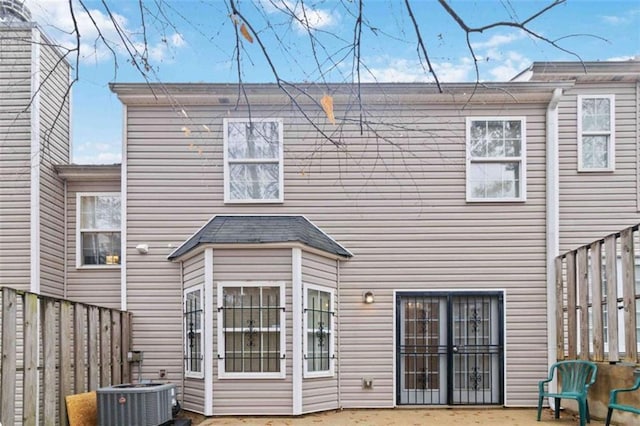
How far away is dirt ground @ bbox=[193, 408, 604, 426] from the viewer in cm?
751

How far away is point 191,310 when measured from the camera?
8.49 metres

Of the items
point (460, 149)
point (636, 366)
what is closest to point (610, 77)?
point (460, 149)

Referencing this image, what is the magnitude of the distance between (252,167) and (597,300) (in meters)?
5.13

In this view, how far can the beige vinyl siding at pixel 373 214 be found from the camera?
8.66 metres

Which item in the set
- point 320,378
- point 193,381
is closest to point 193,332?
point 193,381

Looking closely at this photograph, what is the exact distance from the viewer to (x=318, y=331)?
8.33 m

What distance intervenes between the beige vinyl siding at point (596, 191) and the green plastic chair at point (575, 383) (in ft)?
6.14

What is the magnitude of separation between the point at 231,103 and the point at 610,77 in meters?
5.91

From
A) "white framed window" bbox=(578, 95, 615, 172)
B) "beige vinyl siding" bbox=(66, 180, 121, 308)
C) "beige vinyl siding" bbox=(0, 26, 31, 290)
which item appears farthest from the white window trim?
"white framed window" bbox=(578, 95, 615, 172)

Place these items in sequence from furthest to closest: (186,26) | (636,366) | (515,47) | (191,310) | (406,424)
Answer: (191,310), (406,424), (636,366), (515,47), (186,26)

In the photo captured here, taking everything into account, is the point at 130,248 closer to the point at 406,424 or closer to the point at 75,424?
the point at 75,424

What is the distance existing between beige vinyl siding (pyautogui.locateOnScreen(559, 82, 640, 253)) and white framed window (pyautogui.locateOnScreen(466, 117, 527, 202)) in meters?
0.72

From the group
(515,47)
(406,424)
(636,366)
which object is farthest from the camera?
(406,424)

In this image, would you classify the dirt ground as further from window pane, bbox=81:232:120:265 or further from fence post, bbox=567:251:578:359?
window pane, bbox=81:232:120:265
